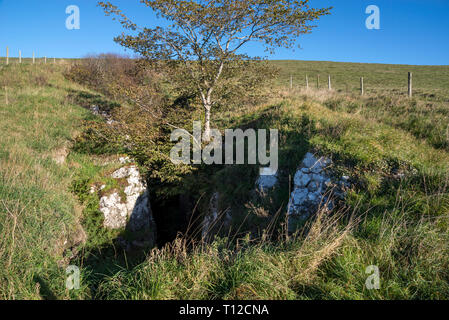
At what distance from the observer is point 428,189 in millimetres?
4023

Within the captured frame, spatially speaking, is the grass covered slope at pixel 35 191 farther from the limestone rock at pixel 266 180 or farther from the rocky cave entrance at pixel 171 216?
the limestone rock at pixel 266 180

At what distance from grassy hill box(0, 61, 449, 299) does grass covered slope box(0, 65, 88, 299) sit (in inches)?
1.1

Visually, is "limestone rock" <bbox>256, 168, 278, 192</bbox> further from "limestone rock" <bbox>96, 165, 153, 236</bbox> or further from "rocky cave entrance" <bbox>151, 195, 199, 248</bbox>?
"limestone rock" <bbox>96, 165, 153, 236</bbox>

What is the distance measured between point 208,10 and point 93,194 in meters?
7.08

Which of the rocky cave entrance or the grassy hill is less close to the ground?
the grassy hill

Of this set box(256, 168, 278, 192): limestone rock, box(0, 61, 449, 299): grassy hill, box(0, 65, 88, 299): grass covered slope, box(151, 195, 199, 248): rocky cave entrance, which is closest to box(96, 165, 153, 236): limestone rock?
box(151, 195, 199, 248): rocky cave entrance

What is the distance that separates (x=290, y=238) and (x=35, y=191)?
5445mm

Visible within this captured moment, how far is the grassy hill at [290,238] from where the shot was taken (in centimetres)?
251

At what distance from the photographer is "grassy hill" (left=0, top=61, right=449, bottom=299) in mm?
2508

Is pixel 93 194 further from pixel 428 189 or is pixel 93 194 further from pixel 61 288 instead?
pixel 428 189

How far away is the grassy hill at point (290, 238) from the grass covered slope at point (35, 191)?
0.09ft

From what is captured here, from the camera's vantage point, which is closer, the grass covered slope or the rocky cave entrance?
the grass covered slope

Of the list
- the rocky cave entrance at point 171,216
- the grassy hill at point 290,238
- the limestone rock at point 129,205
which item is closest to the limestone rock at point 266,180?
the grassy hill at point 290,238
